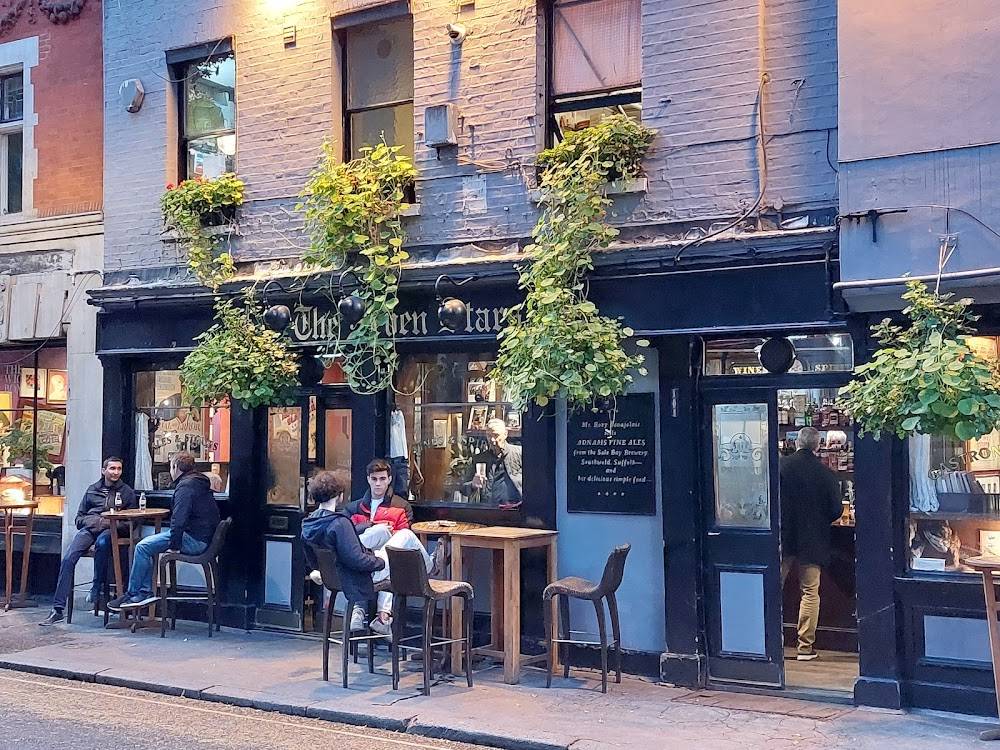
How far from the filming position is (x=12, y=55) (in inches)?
533

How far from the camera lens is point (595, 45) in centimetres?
977

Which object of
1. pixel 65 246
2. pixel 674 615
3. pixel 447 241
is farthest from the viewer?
pixel 65 246

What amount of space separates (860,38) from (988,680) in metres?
4.44

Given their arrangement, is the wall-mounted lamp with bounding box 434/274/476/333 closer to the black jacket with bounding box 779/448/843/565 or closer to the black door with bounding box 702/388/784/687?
the black door with bounding box 702/388/784/687

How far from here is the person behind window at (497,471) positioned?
1003 centimetres

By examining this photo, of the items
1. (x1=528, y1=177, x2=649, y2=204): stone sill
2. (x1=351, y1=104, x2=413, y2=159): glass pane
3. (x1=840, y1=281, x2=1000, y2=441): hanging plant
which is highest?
(x1=351, y1=104, x2=413, y2=159): glass pane

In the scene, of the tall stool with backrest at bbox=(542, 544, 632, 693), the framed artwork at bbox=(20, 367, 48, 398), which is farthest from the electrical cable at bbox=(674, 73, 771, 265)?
the framed artwork at bbox=(20, 367, 48, 398)

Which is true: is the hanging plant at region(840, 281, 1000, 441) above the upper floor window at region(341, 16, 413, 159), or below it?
below

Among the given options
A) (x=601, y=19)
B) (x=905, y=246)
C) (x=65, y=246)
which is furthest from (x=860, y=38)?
(x=65, y=246)

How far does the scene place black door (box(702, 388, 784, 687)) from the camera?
880 centimetres

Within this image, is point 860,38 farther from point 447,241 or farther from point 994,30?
point 447,241

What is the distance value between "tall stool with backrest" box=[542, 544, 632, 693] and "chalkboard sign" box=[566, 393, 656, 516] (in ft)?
1.61

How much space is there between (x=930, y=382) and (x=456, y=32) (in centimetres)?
537

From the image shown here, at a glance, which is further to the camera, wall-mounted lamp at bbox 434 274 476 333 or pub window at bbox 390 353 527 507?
pub window at bbox 390 353 527 507
